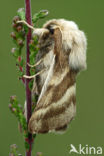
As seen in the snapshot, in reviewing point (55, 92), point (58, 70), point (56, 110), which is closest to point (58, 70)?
point (58, 70)

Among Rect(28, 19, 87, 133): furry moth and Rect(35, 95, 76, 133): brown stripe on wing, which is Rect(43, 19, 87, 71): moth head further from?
Rect(35, 95, 76, 133): brown stripe on wing

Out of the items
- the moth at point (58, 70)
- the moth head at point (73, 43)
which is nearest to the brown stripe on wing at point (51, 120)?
the moth at point (58, 70)

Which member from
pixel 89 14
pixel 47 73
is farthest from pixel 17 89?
pixel 47 73

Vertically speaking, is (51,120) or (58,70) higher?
(58,70)

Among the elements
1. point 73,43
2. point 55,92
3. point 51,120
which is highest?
point 73,43

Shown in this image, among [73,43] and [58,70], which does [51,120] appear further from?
[73,43]

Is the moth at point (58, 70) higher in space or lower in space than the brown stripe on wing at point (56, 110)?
higher

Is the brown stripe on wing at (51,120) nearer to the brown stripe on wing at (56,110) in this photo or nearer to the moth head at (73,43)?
the brown stripe on wing at (56,110)

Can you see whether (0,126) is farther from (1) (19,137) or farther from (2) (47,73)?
(2) (47,73)

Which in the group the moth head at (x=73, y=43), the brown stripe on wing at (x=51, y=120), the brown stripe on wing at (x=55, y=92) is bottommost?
the brown stripe on wing at (x=51, y=120)
